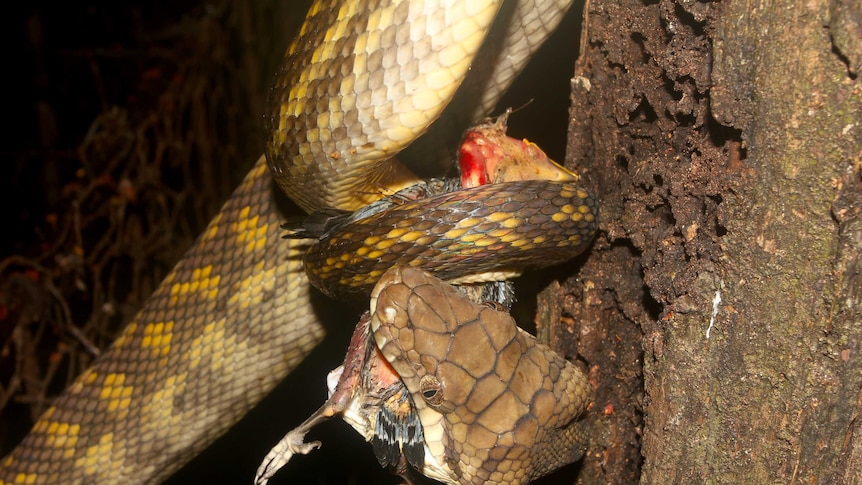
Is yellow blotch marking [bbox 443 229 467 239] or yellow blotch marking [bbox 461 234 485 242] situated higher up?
yellow blotch marking [bbox 443 229 467 239]

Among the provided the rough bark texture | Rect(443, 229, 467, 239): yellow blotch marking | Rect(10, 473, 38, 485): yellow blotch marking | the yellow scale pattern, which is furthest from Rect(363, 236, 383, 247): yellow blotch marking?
Rect(10, 473, 38, 485): yellow blotch marking

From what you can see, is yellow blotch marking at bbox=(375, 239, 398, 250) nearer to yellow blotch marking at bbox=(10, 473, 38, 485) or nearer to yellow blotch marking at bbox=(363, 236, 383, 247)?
yellow blotch marking at bbox=(363, 236, 383, 247)

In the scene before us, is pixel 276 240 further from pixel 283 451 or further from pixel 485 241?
pixel 485 241

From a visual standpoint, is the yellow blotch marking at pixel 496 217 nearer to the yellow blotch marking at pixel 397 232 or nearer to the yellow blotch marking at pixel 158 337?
the yellow blotch marking at pixel 397 232

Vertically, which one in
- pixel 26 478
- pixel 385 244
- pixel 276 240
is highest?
pixel 385 244

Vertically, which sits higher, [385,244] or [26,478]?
[385,244]

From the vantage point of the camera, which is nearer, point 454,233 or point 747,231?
point 747,231

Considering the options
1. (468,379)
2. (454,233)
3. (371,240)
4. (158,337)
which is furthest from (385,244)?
(158,337)
